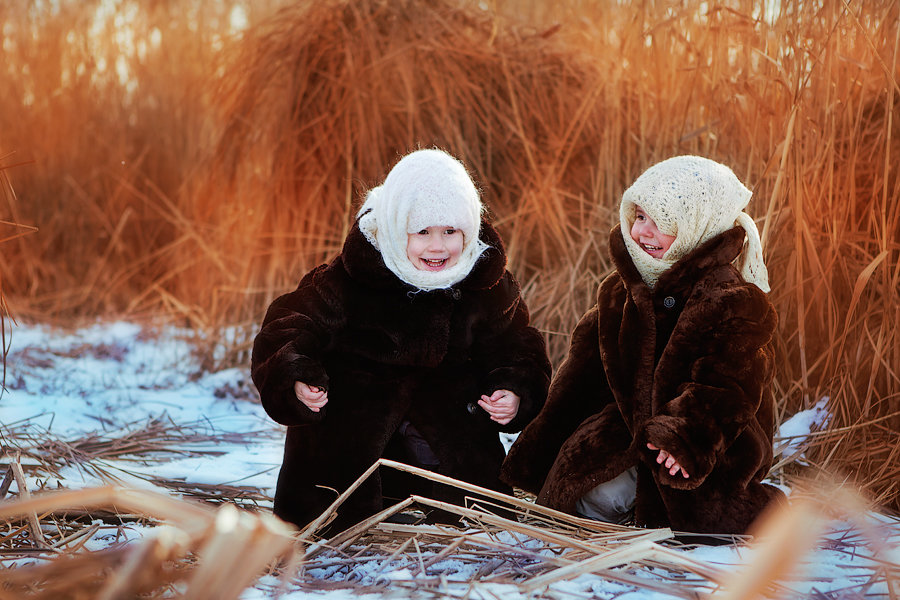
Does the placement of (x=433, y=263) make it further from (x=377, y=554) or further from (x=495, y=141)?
(x=495, y=141)

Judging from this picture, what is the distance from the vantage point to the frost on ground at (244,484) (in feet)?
5.70

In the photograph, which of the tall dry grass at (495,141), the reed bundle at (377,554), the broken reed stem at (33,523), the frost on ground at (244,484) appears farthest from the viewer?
the tall dry grass at (495,141)

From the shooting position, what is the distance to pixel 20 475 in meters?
2.03

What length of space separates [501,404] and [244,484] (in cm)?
91

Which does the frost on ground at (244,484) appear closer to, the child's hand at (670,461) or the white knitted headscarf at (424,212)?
the child's hand at (670,461)

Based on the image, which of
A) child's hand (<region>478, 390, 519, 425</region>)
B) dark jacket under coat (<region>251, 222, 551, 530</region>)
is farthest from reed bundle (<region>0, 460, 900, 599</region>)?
child's hand (<region>478, 390, 519, 425</region>)

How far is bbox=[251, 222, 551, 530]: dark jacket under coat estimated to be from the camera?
225cm

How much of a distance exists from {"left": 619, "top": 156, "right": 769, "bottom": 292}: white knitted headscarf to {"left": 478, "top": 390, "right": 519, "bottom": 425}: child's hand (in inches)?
17.8

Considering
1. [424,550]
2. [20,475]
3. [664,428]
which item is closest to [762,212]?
[664,428]

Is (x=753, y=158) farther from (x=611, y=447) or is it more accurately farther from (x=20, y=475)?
(x=20, y=475)

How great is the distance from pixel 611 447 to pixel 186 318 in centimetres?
334

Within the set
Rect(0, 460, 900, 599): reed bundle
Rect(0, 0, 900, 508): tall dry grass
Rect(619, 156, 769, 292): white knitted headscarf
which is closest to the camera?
Rect(0, 460, 900, 599): reed bundle

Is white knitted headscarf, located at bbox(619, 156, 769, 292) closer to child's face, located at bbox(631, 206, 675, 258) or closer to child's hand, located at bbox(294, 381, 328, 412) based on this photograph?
child's face, located at bbox(631, 206, 675, 258)

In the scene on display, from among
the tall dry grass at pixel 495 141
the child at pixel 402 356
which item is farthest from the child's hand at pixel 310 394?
the tall dry grass at pixel 495 141
